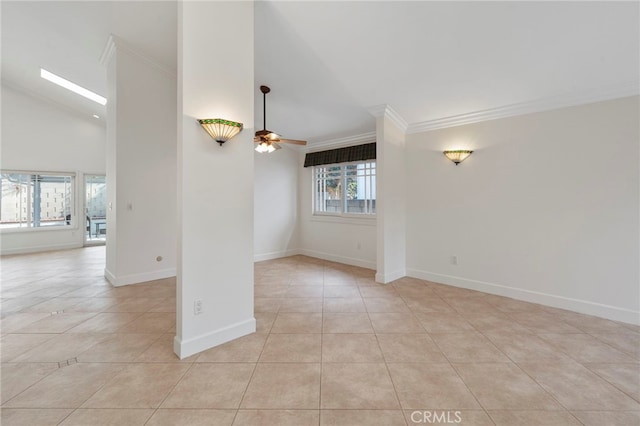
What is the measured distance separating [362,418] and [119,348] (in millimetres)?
2132

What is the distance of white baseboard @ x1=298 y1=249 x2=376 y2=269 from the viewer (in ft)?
16.9

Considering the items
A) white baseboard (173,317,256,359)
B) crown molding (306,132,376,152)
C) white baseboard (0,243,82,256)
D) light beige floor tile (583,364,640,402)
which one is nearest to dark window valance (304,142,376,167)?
crown molding (306,132,376,152)

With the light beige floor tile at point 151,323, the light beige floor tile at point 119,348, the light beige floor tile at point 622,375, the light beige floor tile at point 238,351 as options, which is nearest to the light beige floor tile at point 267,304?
the light beige floor tile at point 238,351

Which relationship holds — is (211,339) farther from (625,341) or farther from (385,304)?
→ (625,341)

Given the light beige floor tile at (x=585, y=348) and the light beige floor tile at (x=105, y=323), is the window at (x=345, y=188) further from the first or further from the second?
the light beige floor tile at (x=105, y=323)

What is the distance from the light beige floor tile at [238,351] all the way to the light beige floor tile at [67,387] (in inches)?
25.4

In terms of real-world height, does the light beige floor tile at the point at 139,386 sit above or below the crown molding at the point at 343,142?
below

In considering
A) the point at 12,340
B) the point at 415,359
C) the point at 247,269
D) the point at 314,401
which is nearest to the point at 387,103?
the point at 247,269

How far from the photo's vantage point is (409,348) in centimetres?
233

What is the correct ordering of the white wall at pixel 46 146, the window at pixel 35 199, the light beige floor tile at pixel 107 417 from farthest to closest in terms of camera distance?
the window at pixel 35 199
the white wall at pixel 46 146
the light beige floor tile at pixel 107 417

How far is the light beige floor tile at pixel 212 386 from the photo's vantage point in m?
1.69

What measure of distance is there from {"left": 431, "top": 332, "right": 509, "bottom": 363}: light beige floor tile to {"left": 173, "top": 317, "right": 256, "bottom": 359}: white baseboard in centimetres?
179

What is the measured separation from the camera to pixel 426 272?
4293 millimetres

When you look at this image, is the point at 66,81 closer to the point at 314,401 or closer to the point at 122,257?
the point at 122,257
